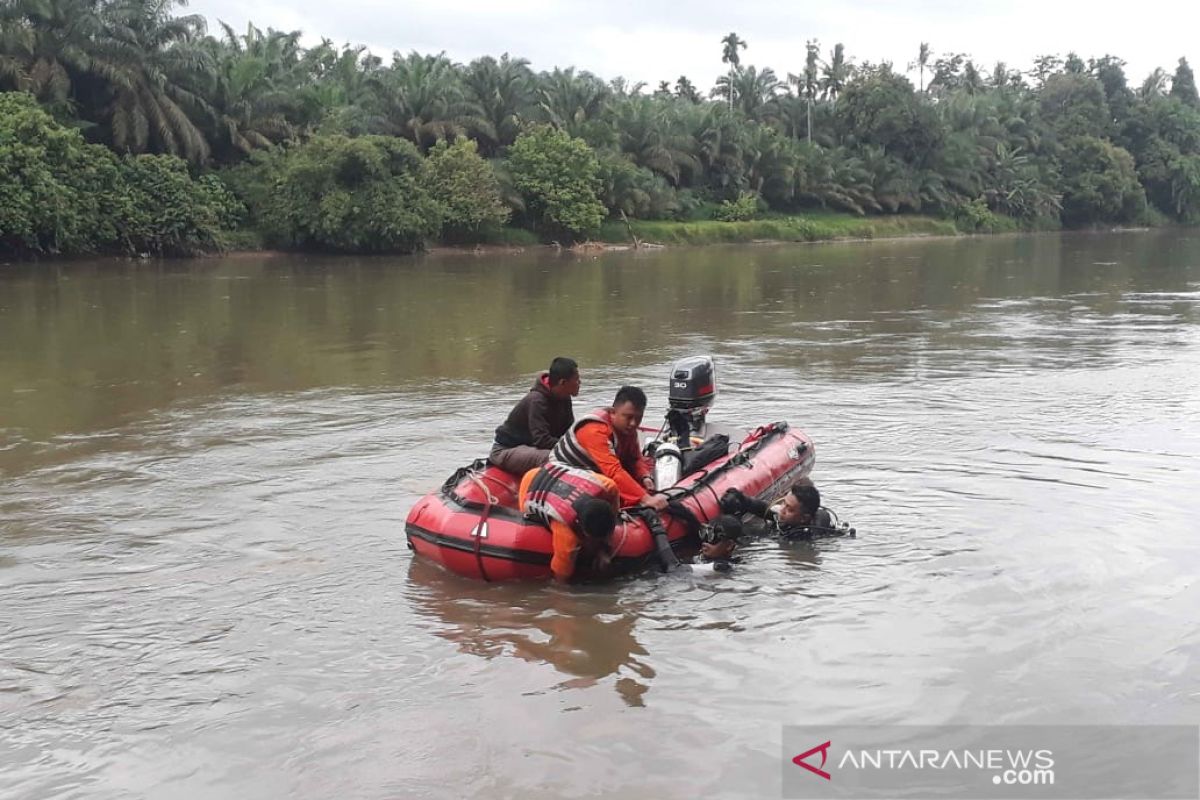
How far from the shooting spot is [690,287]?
2512cm

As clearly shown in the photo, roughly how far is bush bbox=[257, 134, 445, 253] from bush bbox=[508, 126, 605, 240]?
235 inches

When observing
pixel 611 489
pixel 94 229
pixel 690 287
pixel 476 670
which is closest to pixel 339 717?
pixel 476 670

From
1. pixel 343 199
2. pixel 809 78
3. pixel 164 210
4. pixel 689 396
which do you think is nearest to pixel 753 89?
pixel 809 78

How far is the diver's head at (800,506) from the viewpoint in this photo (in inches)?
269

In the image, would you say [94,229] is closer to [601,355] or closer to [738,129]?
[601,355]

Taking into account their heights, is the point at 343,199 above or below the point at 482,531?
above

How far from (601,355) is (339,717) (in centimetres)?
998

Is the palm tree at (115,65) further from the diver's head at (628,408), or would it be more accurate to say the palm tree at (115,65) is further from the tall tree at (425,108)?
the diver's head at (628,408)

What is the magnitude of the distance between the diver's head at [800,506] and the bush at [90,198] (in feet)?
86.2

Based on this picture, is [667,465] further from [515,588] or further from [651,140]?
[651,140]

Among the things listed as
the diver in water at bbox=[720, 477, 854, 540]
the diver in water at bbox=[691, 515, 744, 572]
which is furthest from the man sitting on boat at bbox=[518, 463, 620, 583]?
the diver in water at bbox=[720, 477, 854, 540]

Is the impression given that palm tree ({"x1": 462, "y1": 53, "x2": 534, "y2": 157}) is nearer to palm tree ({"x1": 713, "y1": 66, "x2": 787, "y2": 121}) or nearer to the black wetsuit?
palm tree ({"x1": 713, "y1": 66, "x2": 787, "y2": 121})

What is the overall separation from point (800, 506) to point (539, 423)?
1.60m

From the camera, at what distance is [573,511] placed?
5965 mm
